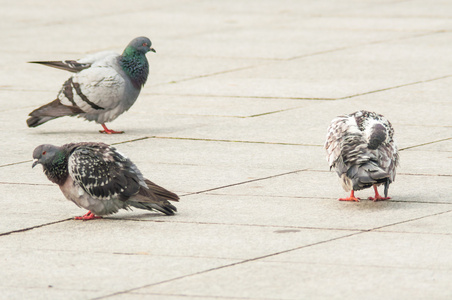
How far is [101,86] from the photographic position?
11.5 m

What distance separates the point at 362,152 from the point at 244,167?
6.24 feet

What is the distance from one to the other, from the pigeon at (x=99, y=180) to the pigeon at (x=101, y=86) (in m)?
3.51

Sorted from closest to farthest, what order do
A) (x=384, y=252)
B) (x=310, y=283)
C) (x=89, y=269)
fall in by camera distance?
(x=310, y=283), (x=89, y=269), (x=384, y=252)

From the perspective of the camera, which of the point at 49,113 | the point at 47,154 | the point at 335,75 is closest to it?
the point at 47,154

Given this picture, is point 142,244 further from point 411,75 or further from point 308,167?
point 411,75

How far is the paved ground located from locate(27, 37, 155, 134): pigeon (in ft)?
0.83

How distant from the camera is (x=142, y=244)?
23.7 ft

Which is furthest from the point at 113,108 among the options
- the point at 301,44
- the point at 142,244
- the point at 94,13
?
the point at 94,13

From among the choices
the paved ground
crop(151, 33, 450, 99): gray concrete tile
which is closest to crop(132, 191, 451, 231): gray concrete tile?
the paved ground

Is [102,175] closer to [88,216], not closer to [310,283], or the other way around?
[88,216]

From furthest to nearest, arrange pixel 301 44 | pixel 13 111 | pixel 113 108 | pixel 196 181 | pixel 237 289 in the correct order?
1. pixel 301 44
2. pixel 13 111
3. pixel 113 108
4. pixel 196 181
5. pixel 237 289

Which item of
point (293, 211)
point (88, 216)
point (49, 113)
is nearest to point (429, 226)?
point (293, 211)

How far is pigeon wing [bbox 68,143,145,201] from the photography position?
7.85 metres

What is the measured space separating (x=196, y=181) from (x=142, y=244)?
6.81ft
